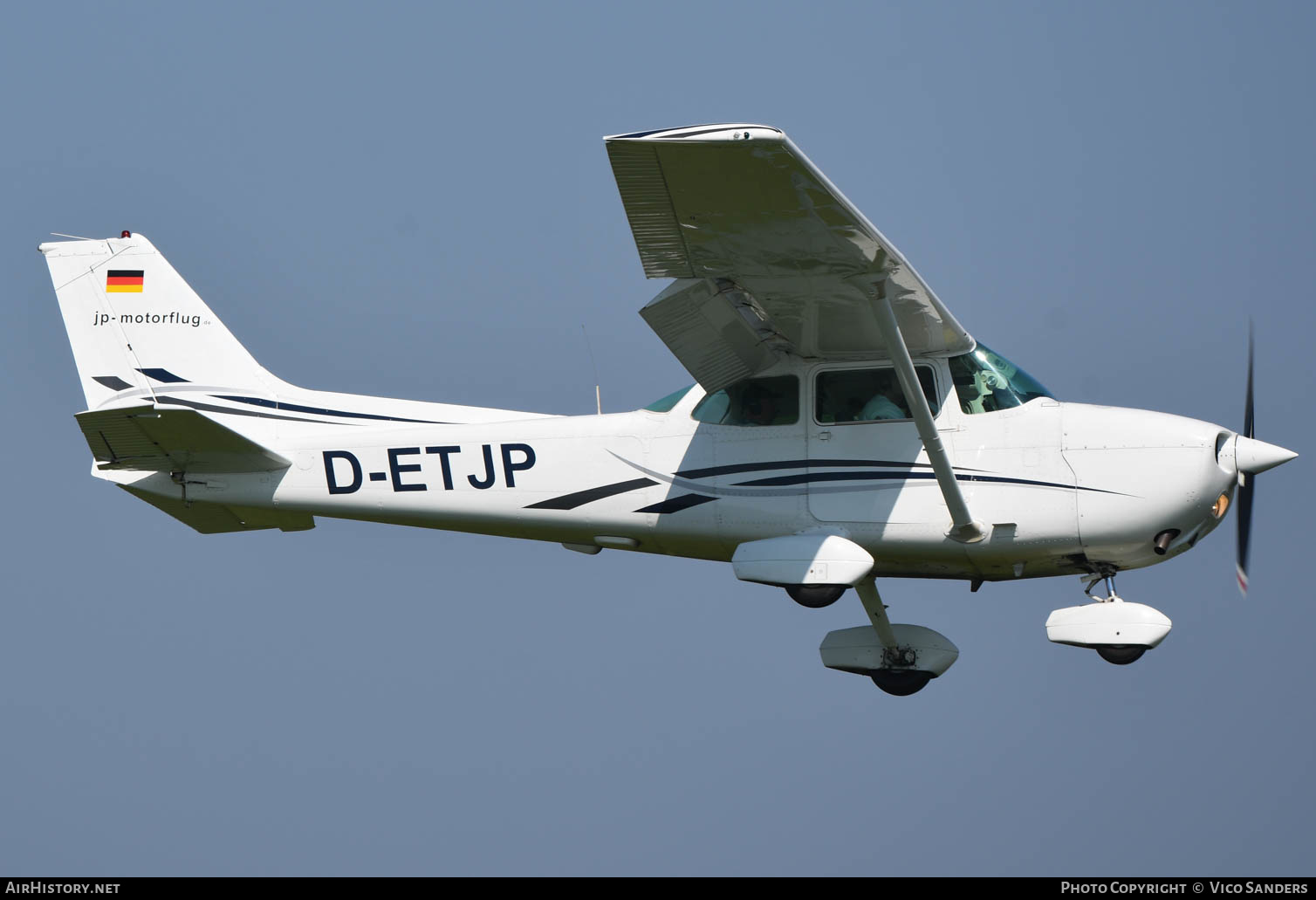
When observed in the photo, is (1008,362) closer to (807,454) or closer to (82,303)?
(807,454)

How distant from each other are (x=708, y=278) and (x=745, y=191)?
1312mm

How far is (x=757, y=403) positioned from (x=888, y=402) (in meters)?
0.95

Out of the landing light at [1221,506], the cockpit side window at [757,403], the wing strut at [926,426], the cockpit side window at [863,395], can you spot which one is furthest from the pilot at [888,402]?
the landing light at [1221,506]

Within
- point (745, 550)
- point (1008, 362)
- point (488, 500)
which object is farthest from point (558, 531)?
point (1008, 362)

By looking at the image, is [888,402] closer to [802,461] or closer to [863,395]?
[863,395]

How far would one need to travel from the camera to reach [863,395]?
11.8 meters

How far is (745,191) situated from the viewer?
31.8 ft

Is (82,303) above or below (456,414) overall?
above

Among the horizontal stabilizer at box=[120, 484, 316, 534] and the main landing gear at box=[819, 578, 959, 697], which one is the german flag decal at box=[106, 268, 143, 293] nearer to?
the horizontal stabilizer at box=[120, 484, 316, 534]

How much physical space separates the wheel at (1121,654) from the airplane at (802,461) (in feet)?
0.08

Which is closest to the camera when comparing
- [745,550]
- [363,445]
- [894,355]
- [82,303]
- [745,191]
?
[745,191]

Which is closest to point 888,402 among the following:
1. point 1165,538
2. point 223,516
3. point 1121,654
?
point 1165,538

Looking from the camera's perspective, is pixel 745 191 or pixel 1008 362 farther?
pixel 1008 362

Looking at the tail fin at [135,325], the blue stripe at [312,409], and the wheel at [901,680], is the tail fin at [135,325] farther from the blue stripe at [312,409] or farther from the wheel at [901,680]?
the wheel at [901,680]
